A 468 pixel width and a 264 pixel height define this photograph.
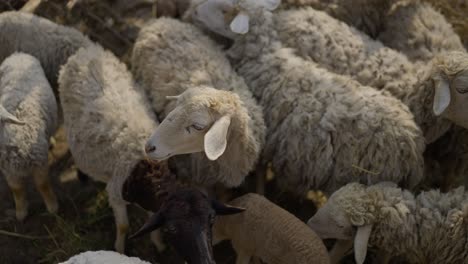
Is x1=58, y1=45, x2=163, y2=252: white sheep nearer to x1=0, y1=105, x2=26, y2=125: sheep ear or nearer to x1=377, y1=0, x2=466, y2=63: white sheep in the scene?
x1=0, y1=105, x2=26, y2=125: sheep ear

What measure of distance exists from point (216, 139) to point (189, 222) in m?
0.48

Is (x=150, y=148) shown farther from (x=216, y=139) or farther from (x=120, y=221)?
(x=120, y=221)

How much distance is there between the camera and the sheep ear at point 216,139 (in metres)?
3.06

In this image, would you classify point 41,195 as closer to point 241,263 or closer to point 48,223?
point 48,223

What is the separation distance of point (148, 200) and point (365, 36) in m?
2.24

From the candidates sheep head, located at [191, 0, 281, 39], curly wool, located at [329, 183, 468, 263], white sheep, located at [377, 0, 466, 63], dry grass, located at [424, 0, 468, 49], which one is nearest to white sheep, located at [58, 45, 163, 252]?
sheep head, located at [191, 0, 281, 39]

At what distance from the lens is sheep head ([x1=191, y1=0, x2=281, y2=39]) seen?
4337 millimetres

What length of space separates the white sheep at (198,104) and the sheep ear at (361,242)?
0.83 metres

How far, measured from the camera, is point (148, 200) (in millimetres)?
3520

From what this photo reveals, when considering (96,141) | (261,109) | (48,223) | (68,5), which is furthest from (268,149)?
(68,5)

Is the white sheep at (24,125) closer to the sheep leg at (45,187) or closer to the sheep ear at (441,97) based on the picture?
the sheep leg at (45,187)

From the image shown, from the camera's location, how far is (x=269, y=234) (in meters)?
→ 3.41

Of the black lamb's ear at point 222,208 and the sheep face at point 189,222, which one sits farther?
the black lamb's ear at point 222,208

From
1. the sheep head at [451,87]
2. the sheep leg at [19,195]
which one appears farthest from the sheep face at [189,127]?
the sheep head at [451,87]
